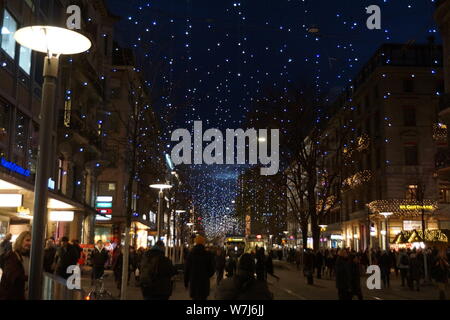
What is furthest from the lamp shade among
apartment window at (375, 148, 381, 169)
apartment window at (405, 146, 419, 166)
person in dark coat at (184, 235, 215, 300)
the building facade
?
apartment window at (375, 148, 381, 169)

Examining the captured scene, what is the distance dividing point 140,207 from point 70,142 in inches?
1245

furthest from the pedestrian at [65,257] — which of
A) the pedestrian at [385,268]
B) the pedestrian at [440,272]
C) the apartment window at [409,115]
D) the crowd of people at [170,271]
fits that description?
the apartment window at [409,115]

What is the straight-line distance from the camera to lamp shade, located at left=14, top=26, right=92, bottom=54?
27.5 ft

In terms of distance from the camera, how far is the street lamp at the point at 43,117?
25.5 ft

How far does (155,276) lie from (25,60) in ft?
55.5

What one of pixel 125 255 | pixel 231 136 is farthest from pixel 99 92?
pixel 125 255

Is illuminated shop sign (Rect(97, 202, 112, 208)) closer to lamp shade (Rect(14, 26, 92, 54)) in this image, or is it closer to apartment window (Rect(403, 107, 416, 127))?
apartment window (Rect(403, 107, 416, 127))

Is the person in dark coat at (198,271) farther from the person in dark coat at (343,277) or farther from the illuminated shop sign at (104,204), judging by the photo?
the illuminated shop sign at (104,204)

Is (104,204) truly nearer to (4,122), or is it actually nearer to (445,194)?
(4,122)

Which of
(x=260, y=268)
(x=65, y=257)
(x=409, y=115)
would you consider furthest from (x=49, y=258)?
(x=409, y=115)

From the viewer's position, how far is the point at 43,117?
8.25 metres
